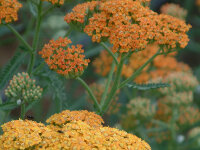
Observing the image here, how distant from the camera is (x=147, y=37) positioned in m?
2.98

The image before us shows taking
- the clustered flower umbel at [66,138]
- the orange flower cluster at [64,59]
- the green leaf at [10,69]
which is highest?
the orange flower cluster at [64,59]

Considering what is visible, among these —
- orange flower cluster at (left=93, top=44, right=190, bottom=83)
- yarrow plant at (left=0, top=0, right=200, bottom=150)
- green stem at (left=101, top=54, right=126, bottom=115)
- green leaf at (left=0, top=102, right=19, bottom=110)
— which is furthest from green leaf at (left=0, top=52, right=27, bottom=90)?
orange flower cluster at (left=93, top=44, right=190, bottom=83)

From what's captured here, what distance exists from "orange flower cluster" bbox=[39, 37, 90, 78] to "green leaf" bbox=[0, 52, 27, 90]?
0.46 meters

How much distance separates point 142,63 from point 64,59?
5.46 ft

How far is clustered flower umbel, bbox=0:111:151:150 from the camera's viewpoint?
96.1 inches

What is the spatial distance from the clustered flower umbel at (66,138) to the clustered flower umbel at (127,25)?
0.70 m

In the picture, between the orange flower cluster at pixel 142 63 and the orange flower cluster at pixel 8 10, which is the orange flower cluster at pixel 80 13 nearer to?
the orange flower cluster at pixel 8 10

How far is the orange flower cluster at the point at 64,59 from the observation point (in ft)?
9.62

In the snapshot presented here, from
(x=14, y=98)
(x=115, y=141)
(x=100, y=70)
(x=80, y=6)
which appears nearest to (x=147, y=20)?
(x=80, y=6)

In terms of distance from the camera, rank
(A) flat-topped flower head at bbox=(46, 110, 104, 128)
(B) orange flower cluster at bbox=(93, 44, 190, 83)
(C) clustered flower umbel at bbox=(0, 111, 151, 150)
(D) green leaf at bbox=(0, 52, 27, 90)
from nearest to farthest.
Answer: (C) clustered flower umbel at bbox=(0, 111, 151, 150) < (A) flat-topped flower head at bbox=(46, 110, 104, 128) < (D) green leaf at bbox=(0, 52, 27, 90) < (B) orange flower cluster at bbox=(93, 44, 190, 83)

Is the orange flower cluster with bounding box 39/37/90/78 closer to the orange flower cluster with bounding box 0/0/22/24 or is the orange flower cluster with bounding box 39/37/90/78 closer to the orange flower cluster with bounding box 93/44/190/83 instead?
the orange flower cluster with bounding box 0/0/22/24

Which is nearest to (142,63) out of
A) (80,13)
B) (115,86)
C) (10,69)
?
(115,86)

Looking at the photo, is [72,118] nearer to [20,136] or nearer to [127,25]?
[20,136]

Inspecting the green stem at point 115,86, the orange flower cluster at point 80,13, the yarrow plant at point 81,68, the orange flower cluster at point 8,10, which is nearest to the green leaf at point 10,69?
the yarrow plant at point 81,68
